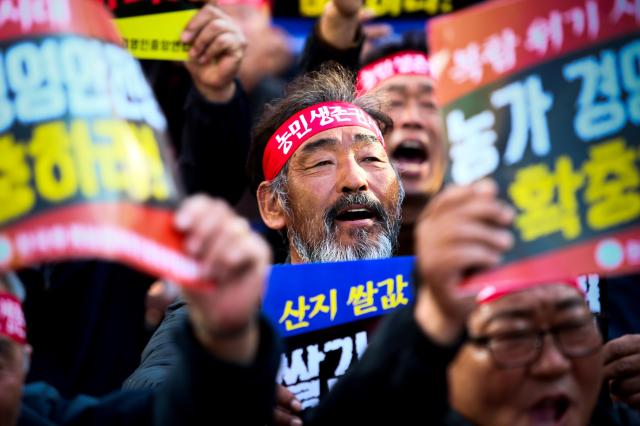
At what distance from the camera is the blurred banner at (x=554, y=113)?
1.95 metres

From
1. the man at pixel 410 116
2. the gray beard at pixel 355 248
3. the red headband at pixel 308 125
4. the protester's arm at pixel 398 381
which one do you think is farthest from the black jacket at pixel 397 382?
the man at pixel 410 116

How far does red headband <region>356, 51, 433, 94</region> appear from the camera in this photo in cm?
457

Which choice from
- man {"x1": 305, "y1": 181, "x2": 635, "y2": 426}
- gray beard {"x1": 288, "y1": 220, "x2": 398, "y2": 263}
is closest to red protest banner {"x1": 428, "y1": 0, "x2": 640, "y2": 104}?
man {"x1": 305, "y1": 181, "x2": 635, "y2": 426}

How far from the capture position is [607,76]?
2.03 metres

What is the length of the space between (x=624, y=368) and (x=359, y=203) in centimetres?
118

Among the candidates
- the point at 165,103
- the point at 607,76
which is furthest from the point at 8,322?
the point at 165,103

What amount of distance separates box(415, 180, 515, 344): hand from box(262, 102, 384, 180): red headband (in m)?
1.89

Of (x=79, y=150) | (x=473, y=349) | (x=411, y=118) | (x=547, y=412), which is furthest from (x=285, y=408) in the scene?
(x=411, y=118)

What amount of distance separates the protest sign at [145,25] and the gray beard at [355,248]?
2.69 ft

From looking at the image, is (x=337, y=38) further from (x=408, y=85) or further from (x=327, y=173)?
(x=408, y=85)

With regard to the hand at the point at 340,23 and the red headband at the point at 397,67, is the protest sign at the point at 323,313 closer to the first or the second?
the hand at the point at 340,23

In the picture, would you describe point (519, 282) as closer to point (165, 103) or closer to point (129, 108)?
point (129, 108)

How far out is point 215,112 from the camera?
3631 mm

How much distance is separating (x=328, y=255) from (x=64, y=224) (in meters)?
1.81
